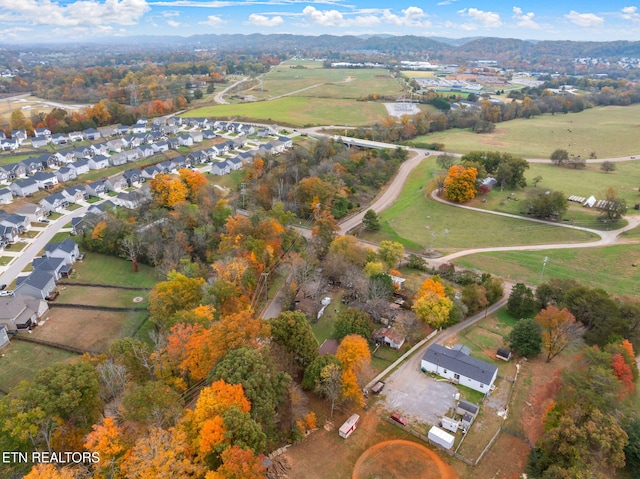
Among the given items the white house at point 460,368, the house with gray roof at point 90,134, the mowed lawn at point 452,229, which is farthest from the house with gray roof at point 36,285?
the house with gray roof at point 90,134

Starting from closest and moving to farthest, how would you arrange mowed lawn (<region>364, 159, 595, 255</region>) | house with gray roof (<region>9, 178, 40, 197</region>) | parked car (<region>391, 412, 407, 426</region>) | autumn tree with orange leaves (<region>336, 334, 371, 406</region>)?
parked car (<region>391, 412, 407, 426</region>), autumn tree with orange leaves (<region>336, 334, 371, 406</region>), mowed lawn (<region>364, 159, 595, 255</region>), house with gray roof (<region>9, 178, 40, 197</region>)

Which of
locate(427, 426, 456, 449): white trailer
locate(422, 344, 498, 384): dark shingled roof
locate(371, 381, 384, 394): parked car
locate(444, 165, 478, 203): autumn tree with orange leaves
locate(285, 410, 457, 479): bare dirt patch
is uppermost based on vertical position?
locate(444, 165, 478, 203): autumn tree with orange leaves

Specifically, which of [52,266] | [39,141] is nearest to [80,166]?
[39,141]

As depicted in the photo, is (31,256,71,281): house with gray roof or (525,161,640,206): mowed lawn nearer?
(31,256,71,281): house with gray roof

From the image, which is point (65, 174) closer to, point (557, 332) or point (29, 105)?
point (29, 105)

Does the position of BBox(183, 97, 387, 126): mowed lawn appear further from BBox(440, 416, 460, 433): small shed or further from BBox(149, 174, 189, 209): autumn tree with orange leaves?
BBox(440, 416, 460, 433): small shed

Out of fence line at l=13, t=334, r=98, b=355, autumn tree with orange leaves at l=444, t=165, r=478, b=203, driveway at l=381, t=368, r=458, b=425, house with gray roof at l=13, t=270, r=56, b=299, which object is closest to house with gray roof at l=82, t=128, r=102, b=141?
house with gray roof at l=13, t=270, r=56, b=299

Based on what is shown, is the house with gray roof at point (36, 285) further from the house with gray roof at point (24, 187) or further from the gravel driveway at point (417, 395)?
the gravel driveway at point (417, 395)
